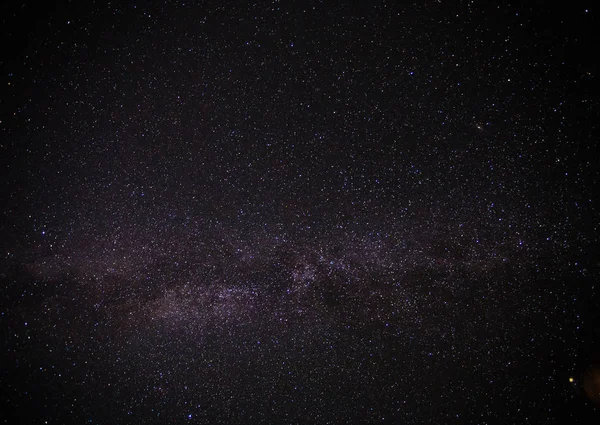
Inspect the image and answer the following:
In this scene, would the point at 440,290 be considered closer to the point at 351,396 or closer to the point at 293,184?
the point at 351,396

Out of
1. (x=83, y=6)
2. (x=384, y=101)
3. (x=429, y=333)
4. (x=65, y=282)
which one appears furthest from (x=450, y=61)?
(x=65, y=282)

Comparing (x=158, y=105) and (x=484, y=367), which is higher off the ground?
(x=158, y=105)

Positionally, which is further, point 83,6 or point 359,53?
point 83,6

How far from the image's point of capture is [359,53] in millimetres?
1414

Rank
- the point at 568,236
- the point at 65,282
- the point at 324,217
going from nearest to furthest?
1. the point at 568,236
2. the point at 324,217
3. the point at 65,282

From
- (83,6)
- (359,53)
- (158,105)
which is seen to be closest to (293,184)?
(359,53)

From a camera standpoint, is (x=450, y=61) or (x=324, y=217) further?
(x=324, y=217)

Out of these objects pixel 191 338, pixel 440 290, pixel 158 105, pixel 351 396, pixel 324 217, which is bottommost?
pixel 351 396

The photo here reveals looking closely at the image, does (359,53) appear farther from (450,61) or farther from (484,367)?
(484,367)

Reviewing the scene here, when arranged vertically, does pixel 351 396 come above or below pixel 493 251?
below

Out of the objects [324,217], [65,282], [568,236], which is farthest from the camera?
[65,282]

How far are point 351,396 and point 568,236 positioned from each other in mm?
1532

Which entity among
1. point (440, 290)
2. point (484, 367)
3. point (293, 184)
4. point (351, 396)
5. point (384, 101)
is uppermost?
point (384, 101)

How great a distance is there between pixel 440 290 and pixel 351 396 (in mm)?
837
